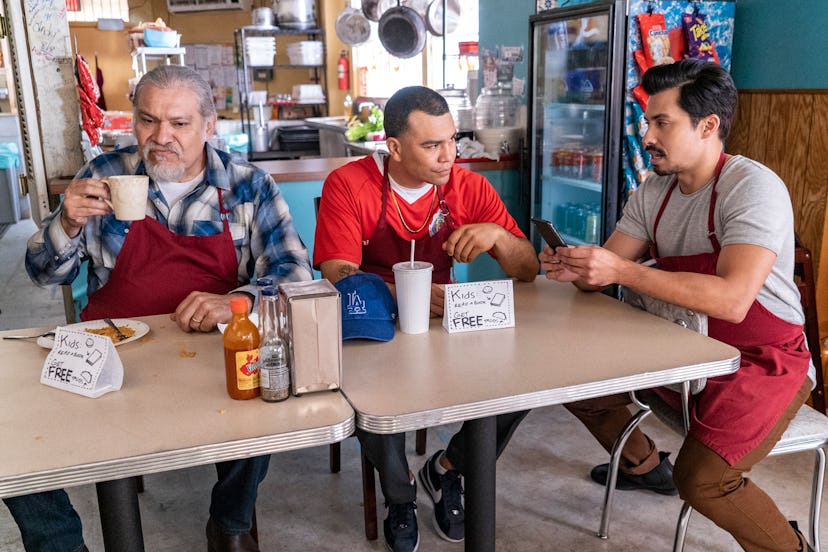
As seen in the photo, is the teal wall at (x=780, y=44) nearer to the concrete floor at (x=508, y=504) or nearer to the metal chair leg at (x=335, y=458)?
the concrete floor at (x=508, y=504)

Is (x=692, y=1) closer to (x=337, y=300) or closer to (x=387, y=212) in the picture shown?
(x=387, y=212)

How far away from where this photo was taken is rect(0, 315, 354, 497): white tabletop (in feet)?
4.02

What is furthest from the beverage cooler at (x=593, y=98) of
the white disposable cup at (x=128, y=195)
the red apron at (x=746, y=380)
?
the white disposable cup at (x=128, y=195)

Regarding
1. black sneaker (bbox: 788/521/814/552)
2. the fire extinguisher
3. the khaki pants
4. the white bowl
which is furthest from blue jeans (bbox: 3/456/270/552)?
the fire extinguisher

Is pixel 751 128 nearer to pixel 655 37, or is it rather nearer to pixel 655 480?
pixel 655 37

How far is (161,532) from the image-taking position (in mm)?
2514

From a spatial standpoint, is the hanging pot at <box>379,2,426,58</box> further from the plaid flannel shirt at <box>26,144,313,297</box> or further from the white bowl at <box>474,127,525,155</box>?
the plaid flannel shirt at <box>26,144,313,297</box>

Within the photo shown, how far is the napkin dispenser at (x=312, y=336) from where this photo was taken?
1.43 metres

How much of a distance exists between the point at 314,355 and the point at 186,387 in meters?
0.29

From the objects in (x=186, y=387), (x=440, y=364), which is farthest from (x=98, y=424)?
(x=440, y=364)

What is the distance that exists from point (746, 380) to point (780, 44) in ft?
6.99

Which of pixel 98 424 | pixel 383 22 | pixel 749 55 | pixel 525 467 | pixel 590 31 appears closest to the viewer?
pixel 98 424

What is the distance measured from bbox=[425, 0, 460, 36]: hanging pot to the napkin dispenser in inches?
192

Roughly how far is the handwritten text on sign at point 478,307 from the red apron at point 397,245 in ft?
2.10
